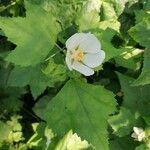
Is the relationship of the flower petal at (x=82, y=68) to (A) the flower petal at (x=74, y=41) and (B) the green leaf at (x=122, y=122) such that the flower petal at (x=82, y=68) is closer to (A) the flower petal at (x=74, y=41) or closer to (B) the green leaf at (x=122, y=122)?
(A) the flower petal at (x=74, y=41)

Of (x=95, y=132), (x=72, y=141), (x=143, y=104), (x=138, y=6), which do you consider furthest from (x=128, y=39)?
(x=95, y=132)

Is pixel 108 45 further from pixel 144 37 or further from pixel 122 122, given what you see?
pixel 122 122

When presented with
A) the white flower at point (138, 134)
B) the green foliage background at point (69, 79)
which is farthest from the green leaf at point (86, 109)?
the white flower at point (138, 134)

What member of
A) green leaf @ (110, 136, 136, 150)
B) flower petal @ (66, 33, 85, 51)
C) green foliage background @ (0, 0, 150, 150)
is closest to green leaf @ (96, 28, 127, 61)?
green foliage background @ (0, 0, 150, 150)

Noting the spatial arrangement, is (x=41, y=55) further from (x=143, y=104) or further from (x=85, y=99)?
(x=143, y=104)

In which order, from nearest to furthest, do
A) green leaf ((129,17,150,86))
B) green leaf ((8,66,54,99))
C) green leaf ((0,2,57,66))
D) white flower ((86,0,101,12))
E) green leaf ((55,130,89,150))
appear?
1. green leaf ((0,2,57,66))
2. green leaf ((129,17,150,86))
3. green leaf ((8,66,54,99))
4. white flower ((86,0,101,12))
5. green leaf ((55,130,89,150))

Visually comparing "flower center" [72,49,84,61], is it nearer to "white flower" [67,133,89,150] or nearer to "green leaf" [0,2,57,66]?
"green leaf" [0,2,57,66]
